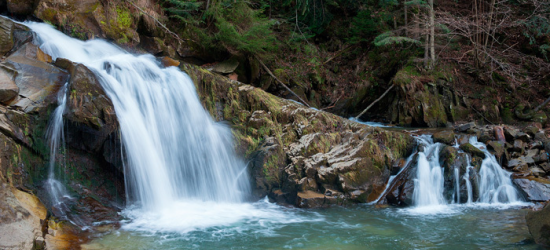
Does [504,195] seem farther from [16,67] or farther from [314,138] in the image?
[16,67]

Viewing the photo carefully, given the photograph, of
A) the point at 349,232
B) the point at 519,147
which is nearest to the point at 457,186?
the point at 519,147

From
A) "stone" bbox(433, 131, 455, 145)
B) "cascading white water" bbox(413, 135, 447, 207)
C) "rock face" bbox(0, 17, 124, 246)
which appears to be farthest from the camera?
"stone" bbox(433, 131, 455, 145)

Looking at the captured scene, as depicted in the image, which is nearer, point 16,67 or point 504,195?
point 16,67

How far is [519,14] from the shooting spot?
→ 1392cm

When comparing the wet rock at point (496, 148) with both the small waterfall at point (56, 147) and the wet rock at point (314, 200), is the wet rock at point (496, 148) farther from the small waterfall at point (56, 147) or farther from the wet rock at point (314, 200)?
the small waterfall at point (56, 147)

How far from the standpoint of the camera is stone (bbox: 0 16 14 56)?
6.16m

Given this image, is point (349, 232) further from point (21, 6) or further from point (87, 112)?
point (21, 6)

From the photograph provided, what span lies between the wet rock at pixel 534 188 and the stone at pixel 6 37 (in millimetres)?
10611

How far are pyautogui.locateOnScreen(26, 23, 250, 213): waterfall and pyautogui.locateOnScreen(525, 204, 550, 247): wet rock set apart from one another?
192 inches

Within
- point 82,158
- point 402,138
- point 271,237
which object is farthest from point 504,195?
point 82,158

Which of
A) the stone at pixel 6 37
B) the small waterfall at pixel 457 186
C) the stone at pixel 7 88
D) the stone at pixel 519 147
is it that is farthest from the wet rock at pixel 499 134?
the stone at pixel 6 37

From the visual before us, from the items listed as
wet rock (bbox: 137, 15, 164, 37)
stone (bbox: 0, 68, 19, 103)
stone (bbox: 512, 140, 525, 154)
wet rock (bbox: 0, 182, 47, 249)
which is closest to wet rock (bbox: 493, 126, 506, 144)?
stone (bbox: 512, 140, 525, 154)

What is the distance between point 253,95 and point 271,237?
3718 mm

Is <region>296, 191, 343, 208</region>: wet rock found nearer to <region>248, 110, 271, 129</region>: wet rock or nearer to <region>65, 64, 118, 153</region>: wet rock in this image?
<region>248, 110, 271, 129</region>: wet rock
